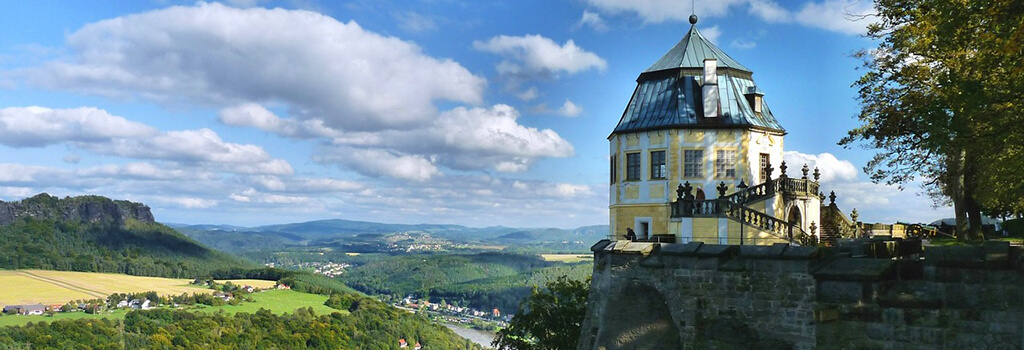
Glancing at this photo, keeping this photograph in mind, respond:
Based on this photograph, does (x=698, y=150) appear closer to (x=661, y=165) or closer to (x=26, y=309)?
(x=661, y=165)

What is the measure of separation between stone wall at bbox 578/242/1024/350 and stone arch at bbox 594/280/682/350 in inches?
1.1

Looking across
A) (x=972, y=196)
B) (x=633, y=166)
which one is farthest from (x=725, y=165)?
(x=972, y=196)

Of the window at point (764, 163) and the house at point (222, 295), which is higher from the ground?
the window at point (764, 163)

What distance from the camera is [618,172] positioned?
94.6ft

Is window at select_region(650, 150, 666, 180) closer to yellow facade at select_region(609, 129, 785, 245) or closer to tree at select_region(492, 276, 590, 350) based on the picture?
yellow facade at select_region(609, 129, 785, 245)

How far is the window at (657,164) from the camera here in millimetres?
27405

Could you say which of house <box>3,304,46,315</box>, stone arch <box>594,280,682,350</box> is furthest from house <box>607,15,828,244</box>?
house <box>3,304,46,315</box>

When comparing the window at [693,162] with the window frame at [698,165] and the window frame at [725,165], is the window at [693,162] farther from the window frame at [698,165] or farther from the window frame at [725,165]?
the window frame at [725,165]

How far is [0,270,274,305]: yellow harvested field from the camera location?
15562cm

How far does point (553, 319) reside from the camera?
26.5 metres

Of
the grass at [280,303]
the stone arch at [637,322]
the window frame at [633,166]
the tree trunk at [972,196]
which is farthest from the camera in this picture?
the grass at [280,303]

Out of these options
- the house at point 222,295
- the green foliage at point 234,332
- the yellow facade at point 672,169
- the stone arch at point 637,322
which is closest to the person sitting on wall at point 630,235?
the yellow facade at point 672,169

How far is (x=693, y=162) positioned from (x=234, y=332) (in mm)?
115145

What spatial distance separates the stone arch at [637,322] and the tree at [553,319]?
19.4 ft
